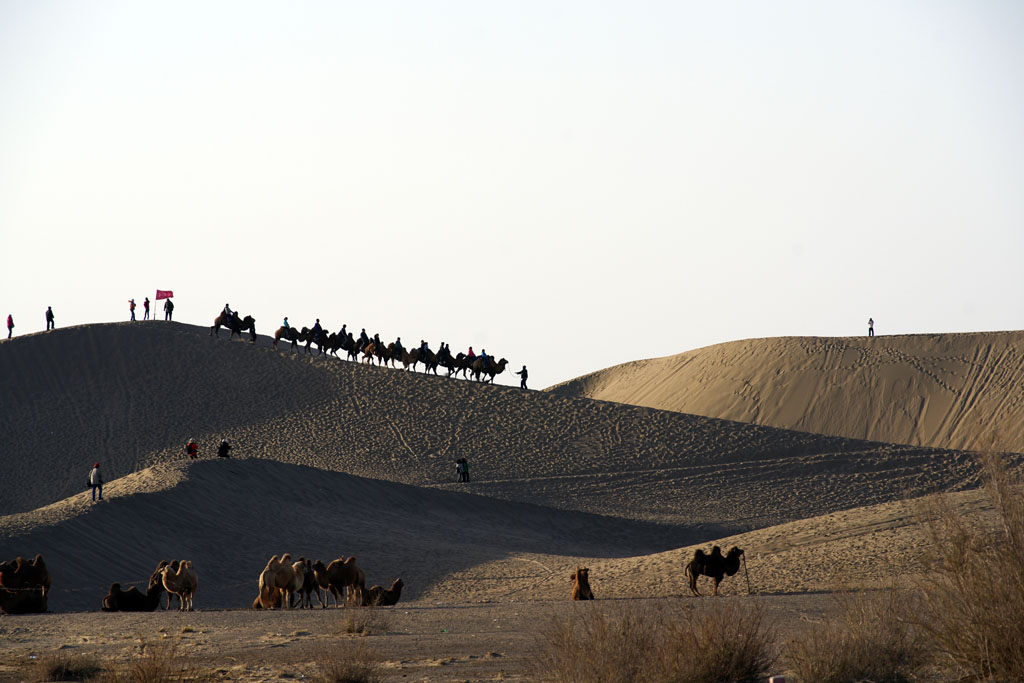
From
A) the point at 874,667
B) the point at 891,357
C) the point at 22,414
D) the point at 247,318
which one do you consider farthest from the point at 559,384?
the point at 874,667

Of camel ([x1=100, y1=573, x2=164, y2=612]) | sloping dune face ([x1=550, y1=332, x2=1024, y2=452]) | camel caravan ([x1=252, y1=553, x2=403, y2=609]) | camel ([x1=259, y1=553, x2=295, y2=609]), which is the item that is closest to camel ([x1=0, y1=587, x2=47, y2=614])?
camel ([x1=100, y1=573, x2=164, y2=612])

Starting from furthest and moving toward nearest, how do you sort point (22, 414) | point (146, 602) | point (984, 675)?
point (22, 414), point (146, 602), point (984, 675)

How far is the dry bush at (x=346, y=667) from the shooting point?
12.3m

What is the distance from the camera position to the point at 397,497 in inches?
1545

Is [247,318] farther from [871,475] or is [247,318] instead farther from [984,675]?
[984,675]

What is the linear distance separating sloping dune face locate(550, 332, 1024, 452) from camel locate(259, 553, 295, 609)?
173 ft

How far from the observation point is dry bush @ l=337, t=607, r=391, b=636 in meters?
17.2

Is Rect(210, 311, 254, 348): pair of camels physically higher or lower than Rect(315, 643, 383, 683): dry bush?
higher

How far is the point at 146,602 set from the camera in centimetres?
2211

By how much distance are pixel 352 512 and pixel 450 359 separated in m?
22.3

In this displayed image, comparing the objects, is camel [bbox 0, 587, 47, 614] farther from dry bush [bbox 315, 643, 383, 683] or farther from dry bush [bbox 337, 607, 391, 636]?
dry bush [bbox 315, 643, 383, 683]

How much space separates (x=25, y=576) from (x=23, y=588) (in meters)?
0.21

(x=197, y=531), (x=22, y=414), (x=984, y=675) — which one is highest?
(x=22, y=414)

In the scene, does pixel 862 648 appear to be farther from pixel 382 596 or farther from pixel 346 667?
pixel 382 596
